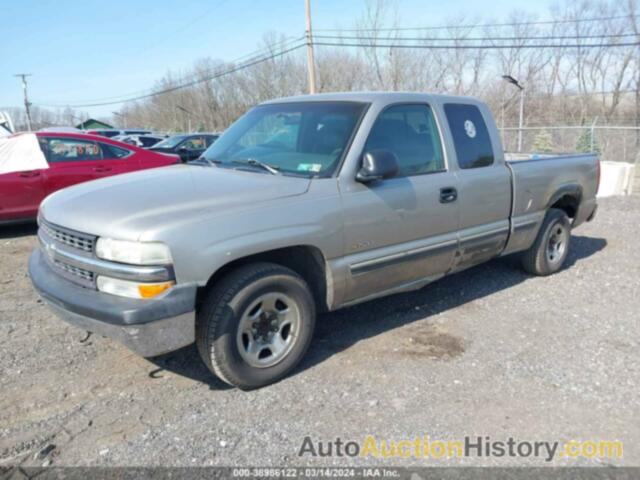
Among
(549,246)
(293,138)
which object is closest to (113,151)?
(293,138)

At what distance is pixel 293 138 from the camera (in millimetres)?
4180

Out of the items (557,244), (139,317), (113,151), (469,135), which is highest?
(469,135)

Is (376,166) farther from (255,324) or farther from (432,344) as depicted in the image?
(432,344)

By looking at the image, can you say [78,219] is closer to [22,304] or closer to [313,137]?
[313,137]

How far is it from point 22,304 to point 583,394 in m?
4.91

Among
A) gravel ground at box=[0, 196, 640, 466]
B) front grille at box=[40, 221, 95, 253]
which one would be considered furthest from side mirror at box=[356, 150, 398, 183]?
front grille at box=[40, 221, 95, 253]

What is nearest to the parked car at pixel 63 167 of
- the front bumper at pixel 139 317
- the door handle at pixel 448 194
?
the front bumper at pixel 139 317

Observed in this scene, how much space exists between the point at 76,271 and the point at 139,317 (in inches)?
26.3

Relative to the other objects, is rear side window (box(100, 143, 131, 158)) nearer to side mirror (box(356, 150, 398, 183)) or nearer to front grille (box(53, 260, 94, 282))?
front grille (box(53, 260, 94, 282))

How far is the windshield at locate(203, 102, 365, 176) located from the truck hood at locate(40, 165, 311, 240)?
0.76 ft

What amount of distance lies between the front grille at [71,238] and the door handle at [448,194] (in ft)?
8.77

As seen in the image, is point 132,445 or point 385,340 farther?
point 385,340

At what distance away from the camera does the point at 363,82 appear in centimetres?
3972

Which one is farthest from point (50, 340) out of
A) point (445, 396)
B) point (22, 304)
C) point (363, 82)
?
point (363, 82)
